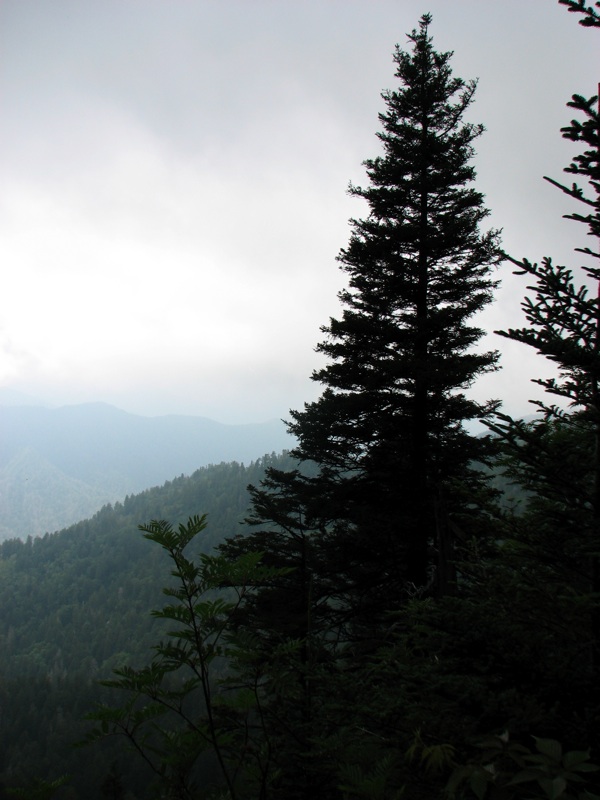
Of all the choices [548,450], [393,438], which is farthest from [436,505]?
[548,450]

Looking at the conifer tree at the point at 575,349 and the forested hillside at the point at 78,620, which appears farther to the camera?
the forested hillside at the point at 78,620

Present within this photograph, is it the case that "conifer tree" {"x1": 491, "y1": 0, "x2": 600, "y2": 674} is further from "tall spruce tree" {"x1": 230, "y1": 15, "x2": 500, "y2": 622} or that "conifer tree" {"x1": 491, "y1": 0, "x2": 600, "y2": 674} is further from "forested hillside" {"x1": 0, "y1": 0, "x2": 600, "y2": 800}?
"tall spruce tree" {"x1": 230, "y1": 15, "x2": 500, "y2": 622}

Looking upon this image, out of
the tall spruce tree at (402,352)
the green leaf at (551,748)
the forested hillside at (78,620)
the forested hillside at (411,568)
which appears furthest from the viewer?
the forested hillside at (78,620)

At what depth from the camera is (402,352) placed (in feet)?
31.1

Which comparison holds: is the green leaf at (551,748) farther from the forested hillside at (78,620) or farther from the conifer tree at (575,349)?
the forested hillside at (78,620)

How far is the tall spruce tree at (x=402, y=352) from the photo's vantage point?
8.86 meters

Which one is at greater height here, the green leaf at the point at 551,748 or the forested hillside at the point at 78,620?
the green leaf at the point at 551,748

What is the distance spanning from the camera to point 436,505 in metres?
6.91

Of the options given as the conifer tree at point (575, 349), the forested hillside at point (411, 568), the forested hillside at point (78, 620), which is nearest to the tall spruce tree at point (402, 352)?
the forested hillside at point (411, 568)

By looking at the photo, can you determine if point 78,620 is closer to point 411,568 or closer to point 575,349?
point 411,568

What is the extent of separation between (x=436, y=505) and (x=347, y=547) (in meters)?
3.14

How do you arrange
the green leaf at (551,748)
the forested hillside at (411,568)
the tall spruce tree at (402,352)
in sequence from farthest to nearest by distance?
the tall spruce tree at (402,352), the forested hillside at (411,568), the green leaf at (551,748)

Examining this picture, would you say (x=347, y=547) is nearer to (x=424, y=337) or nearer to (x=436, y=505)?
(x=436, y=505)

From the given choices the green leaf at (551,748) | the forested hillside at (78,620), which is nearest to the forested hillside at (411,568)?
the green leaf at (551,748)
